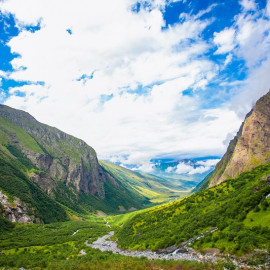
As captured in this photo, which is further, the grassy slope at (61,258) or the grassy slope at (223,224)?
the grassy slope at (223,224)

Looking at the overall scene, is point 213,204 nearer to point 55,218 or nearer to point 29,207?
point 29,207

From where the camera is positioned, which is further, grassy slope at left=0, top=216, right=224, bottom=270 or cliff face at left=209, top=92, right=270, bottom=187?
cliff face at left=209, top=92, right=270, bottom=187

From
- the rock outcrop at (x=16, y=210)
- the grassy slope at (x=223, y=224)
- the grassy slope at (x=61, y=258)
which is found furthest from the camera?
the rock outcrop at (x=16, y=210)

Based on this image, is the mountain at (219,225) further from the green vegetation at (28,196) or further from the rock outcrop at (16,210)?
the green vegetation at (28,196)

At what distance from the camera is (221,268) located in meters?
30.0

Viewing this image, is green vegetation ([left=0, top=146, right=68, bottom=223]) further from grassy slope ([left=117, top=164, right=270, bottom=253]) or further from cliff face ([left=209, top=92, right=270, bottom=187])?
cliff face ([left=209, top=92, right=270, bottom=187])

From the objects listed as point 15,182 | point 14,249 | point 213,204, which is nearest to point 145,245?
point 213,204

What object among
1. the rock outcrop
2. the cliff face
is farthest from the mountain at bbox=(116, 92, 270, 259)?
the rock outcrop

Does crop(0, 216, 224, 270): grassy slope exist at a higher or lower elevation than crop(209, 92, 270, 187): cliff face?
lower

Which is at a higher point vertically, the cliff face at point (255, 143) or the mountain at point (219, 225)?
the cliff face at point (255, 143)

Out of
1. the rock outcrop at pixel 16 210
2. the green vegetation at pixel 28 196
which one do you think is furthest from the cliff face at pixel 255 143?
the rock outcrop at pixel 16 210

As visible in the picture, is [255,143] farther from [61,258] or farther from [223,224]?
[61,258]

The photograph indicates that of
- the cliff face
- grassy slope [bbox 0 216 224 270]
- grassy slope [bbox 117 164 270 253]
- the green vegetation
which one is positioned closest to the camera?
grassy slope [bbox 0 216 224 270]

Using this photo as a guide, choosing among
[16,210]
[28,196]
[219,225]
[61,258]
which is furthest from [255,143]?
[28,196]
